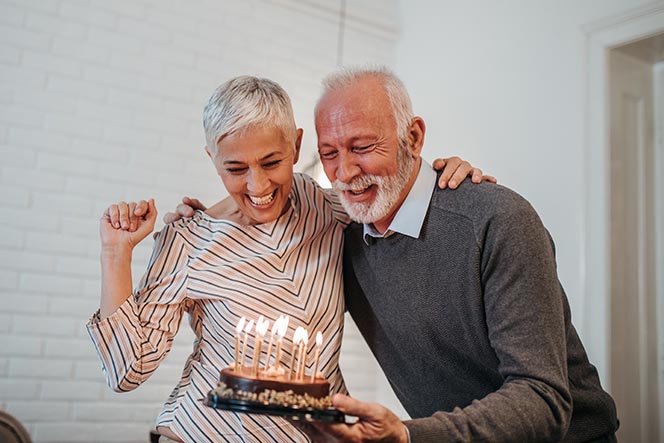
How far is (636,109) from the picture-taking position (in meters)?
3.39

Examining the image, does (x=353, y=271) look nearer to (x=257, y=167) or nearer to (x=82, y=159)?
(x=257, y=167)

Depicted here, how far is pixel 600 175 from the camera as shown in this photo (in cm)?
327

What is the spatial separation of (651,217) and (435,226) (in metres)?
1.94

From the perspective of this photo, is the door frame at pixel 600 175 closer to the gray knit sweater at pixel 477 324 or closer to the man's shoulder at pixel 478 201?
the gray knit sweater at pixel 477 324

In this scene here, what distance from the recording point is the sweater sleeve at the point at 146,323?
174 centimetres

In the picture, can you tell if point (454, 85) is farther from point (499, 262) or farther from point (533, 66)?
point (499, 262)

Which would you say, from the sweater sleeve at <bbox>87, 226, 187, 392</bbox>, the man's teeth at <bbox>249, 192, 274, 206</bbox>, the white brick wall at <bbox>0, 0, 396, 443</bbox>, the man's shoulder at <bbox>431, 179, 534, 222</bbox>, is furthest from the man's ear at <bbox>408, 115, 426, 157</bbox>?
the white brick wall at <bbox>0, 0, 396, 443</bbox>

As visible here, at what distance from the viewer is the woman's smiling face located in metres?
1.78

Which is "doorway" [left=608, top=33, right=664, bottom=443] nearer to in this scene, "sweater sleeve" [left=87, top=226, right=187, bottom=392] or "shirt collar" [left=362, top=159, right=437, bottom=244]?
"shirt collar" [left=362, top=159, right=437, bottom=244]

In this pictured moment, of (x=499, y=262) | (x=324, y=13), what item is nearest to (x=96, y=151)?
(x=324, y=13)

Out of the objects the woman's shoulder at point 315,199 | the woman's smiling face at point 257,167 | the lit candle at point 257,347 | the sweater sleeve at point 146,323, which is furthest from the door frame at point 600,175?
the lit candle at point 257,347

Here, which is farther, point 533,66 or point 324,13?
point 324,13

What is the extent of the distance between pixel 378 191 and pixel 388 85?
303 mm

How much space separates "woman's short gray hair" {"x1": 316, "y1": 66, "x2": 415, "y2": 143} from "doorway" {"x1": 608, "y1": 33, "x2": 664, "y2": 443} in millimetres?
1679
